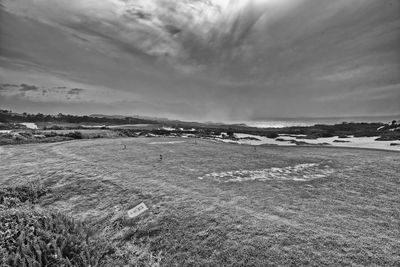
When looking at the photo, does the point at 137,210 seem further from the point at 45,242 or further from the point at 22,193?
the point at 22,193

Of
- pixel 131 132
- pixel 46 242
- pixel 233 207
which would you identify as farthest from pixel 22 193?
pixel 131 132

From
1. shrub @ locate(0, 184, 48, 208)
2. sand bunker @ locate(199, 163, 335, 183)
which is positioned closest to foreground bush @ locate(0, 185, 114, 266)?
shrub @ locate(0, 184, 48, 208)

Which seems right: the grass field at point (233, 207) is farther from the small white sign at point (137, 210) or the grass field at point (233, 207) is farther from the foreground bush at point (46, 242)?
the foreground bush at point (46, 242)

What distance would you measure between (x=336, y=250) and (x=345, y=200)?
322 cm

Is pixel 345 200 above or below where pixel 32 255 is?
above

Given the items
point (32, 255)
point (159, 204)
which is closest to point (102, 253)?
point (32, 255)

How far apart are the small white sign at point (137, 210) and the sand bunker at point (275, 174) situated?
3.17m

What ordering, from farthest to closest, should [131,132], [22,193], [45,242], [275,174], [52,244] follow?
[131,132]
[275,174]
[22,193]
[45,242]
[52,244]

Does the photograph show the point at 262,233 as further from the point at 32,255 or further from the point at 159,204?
the point at 32,255

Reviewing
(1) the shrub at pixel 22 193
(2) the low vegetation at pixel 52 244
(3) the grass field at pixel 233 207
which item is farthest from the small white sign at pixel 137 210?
(1) the shrub at pixel 22 193

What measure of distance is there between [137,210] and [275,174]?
261 inches

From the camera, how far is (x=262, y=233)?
15.2 feet

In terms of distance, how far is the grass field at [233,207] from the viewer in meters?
4.15

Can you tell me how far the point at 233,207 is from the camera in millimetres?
5855
